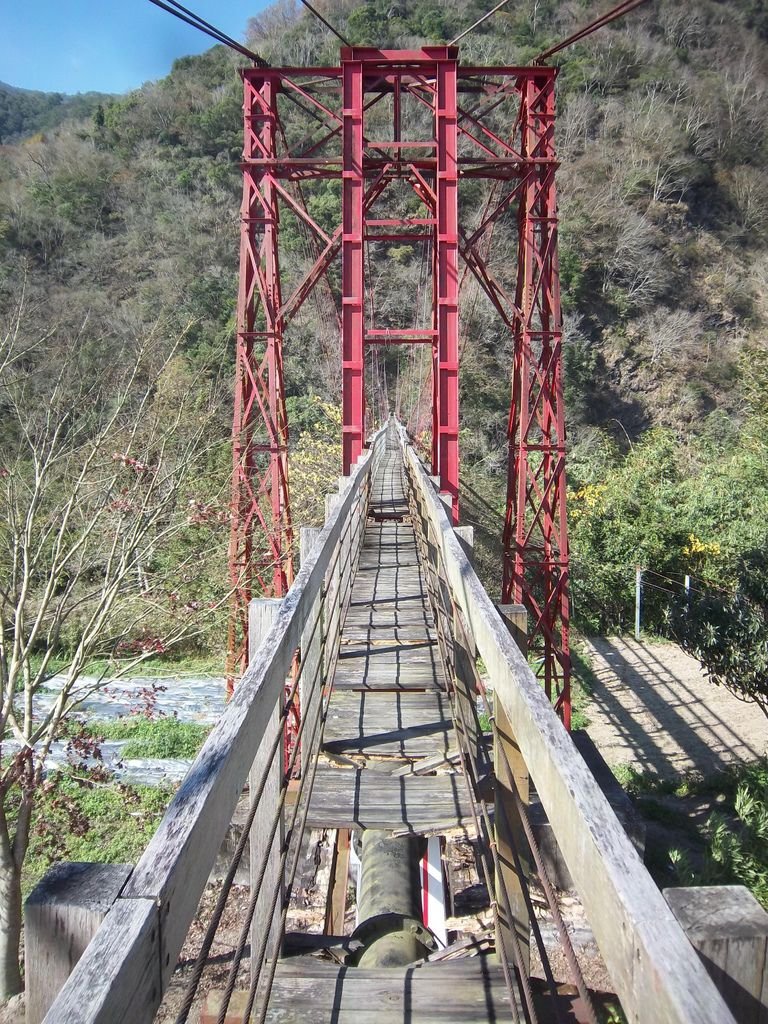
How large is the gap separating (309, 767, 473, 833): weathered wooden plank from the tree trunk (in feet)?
16.1

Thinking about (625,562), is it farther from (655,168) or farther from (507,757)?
(655,168)

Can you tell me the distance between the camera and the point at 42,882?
0.93m

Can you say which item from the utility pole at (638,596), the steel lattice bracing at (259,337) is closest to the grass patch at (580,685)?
the utility pole at (638,596)

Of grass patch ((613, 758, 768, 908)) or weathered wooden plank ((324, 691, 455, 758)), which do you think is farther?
grass patch ((613, 758, 768, 908))

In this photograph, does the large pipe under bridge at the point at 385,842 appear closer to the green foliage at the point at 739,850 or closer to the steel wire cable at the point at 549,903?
the steel wire cable at the point at 549,903

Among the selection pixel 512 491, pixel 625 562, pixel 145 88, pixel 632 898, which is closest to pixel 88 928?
pixel 632 898

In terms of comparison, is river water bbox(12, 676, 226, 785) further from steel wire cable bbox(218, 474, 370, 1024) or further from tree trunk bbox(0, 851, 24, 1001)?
steel wire cable bbox(218, 474, 370, 1024)

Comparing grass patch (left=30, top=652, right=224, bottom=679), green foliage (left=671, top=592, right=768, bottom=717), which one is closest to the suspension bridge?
green foliage (left=671, top=592, right=768, bottom=717)

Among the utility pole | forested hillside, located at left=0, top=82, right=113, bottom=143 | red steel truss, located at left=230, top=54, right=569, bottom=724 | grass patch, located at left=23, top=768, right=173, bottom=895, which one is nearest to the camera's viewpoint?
red steel truss, located at left=230, top=54, right=569, bottom=724

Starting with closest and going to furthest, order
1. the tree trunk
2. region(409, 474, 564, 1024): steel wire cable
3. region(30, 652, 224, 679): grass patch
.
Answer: region(409, 474, 564, 1024): steel wire cable < the tree trunk < region(30, 652, 224, 679): grass patch

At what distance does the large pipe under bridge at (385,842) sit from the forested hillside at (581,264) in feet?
38.8

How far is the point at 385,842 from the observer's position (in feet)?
10.5

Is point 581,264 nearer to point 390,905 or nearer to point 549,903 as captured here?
point 390,905

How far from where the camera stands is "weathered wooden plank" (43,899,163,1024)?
0.67m
